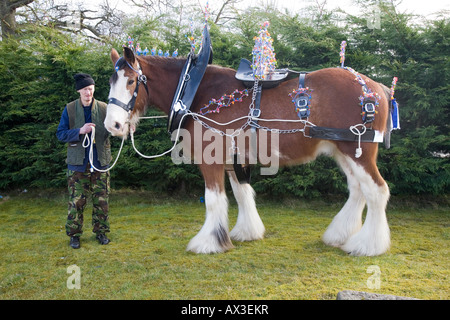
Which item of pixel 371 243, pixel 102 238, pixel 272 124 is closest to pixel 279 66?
pixel 272 124

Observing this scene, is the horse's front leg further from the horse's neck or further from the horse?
→ the horse's neck

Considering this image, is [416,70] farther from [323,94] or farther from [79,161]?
[79,161]

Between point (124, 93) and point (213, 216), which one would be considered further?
point (213, 216)

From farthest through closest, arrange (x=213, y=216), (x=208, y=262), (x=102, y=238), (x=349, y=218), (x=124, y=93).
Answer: (x=102, y=238) → (x=349, y=218) → (x=213, y=216) → (x=124, y=93) → (x=208, y=262)

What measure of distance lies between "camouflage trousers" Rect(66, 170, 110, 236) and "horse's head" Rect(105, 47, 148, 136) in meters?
0.71

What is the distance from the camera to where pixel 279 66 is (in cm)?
546

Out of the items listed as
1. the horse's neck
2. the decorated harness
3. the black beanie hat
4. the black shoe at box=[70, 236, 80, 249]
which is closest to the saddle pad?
the decorated harness

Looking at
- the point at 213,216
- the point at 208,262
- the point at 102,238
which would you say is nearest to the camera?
the point at 208,262

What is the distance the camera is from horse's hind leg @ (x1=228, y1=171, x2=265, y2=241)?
144 inches

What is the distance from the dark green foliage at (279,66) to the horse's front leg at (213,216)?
2073mm

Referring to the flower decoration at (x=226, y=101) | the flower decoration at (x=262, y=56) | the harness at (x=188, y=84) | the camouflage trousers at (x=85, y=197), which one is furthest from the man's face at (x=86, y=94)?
the flower decoration at (x=262, y=56)

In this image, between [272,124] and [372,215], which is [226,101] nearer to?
[272,124]

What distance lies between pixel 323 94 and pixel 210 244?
5.78ft

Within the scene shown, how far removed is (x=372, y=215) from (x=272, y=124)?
1268 mm
